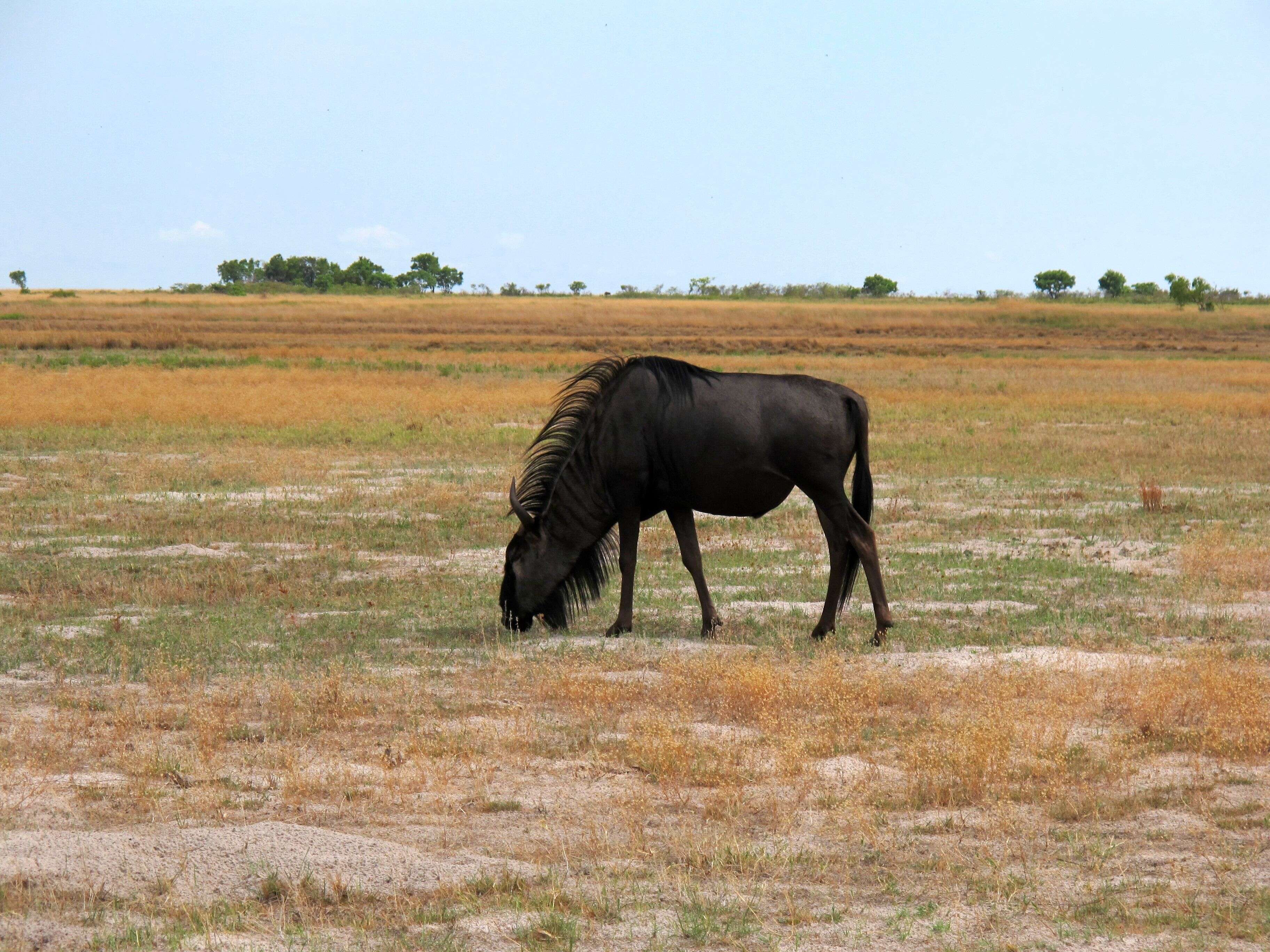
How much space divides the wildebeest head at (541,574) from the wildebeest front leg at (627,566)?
239 mm

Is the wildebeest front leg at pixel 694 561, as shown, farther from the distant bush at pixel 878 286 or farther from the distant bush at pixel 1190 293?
the distant bush at pixel 878 286

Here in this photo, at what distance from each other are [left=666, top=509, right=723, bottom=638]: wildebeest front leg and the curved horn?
99cm

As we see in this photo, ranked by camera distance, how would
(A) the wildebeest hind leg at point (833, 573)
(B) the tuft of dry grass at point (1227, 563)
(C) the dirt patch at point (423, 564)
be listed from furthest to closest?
(C) the dirt patch at point (423, 564) → (B) the tuft of dry grass at point (1227, 563) → (A) the wildebeest hind leg at point (833, 573)

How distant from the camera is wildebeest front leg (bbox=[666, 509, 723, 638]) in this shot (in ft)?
30.4

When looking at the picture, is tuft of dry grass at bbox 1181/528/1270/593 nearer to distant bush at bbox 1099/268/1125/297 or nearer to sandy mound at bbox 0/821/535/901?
sandy mound at bbox 0/821/535/901

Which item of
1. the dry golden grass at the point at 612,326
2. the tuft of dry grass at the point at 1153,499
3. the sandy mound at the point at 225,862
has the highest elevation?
the dry golden grass at the point at 612,326

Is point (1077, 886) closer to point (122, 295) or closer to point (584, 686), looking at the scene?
point (584, 686)

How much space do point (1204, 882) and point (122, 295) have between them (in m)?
103

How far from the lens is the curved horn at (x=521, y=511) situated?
9242mm

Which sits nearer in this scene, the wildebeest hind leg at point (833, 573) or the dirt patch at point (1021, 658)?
the dirt patch at point (1021, 658)

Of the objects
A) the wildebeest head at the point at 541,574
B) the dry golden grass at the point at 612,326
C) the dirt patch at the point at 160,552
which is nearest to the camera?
the wildebeest head at the point at 541,574

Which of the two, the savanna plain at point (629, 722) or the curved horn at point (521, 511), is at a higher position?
the curved horn at point (521, 511)

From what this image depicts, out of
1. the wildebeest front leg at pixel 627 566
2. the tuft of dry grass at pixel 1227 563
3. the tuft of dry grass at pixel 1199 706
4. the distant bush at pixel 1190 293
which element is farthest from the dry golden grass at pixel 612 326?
the tuft of dry grass at pixel 1199 706

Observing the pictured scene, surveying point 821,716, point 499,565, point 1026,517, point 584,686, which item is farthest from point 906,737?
point 1026,517
